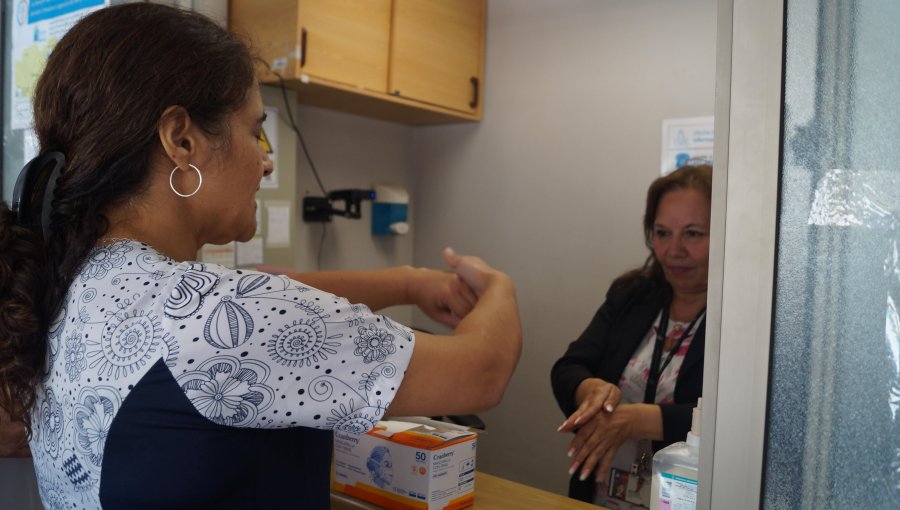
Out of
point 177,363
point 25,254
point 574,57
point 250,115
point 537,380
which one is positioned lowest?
point 537,380

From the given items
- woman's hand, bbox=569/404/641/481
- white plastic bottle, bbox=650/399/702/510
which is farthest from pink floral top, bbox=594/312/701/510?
white plastic bottle, bbox=650/399/702/510

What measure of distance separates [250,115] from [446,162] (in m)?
2.44

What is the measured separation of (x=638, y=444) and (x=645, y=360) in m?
0.27

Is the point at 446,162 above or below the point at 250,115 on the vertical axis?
above

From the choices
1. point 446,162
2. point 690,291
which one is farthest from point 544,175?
point 690,291

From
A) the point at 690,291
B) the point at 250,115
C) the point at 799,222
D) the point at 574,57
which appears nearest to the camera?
the point at 799,222

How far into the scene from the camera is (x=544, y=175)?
3059mm

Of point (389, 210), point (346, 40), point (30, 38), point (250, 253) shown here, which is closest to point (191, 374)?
point (30, 38)

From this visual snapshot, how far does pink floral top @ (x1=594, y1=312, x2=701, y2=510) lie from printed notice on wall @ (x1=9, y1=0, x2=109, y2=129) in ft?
5.31

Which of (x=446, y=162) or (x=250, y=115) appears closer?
(x=250, y=115)

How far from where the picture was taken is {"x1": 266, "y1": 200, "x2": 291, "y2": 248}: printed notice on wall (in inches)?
96.7

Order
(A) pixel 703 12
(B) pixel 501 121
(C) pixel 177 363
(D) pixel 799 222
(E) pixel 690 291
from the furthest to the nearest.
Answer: (B) pixel 501 121, (A) pixel 703 12, (E) pixel 690 291, (C) pixel 177 363, (D) pixel 799 222

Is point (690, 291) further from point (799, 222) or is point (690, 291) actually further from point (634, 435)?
point (799, 222)

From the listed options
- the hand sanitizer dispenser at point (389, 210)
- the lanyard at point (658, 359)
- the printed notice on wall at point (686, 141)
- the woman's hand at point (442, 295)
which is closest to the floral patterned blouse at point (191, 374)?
the woman's hand at point (442, 295)
